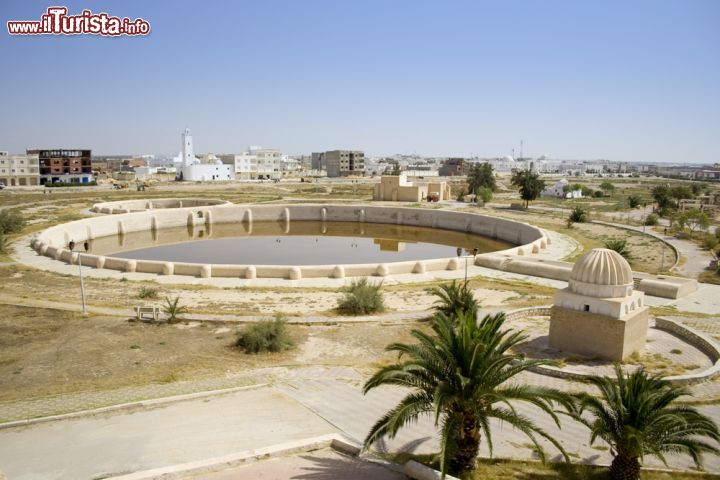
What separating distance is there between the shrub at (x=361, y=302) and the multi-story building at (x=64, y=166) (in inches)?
3053

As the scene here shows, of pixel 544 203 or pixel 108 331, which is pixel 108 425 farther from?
pixel 544 203

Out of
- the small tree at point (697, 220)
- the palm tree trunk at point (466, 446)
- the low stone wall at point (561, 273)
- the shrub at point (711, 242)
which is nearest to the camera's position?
the palm tree trunk at point (466, 446)

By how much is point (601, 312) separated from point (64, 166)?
87529mm

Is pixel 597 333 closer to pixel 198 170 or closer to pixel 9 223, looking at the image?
pixel 9 223

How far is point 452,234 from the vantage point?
4309 centimetres

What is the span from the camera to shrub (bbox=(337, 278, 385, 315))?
52.6ft

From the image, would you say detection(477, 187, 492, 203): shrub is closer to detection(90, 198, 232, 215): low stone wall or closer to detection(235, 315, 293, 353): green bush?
detection(90, 198, 232, 215): low stone wall

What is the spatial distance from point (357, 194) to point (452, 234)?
76.0ft

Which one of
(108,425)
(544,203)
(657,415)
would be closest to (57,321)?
(108,425)

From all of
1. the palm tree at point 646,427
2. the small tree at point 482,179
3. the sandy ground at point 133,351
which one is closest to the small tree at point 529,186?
the small tree at point 482,179

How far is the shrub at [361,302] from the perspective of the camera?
52.6 feet

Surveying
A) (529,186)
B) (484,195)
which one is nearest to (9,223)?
(484,195)

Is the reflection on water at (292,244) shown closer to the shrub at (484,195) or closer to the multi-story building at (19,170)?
the shrub at (484,195)

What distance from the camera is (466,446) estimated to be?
699cm
